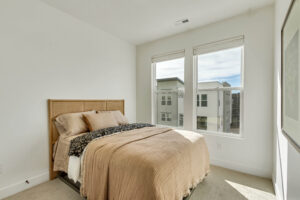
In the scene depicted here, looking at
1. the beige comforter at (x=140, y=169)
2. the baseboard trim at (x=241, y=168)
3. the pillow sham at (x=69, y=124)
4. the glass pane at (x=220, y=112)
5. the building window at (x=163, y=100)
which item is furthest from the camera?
the building window at (x=163, y=100)

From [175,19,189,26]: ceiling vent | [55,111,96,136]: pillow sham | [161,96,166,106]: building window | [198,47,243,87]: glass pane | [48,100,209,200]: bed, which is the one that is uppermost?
[175,19,189,26]: ceiling vent

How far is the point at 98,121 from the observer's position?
2.37m

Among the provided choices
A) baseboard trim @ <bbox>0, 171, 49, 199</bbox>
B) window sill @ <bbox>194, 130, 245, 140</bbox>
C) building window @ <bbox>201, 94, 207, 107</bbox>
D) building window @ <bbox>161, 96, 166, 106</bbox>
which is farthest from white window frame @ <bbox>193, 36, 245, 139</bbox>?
baseboard trim @ <bbox>0, 171, 49, 199</bbox>

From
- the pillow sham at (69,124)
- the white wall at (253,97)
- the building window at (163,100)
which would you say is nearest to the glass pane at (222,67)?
the white wall at (253,97)

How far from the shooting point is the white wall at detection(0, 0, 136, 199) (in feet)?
6.03

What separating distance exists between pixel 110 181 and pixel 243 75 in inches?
101

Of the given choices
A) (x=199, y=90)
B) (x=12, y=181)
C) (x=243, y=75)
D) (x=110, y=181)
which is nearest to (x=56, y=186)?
(x=12, y=181)

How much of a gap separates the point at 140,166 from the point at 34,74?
2035 millimetres

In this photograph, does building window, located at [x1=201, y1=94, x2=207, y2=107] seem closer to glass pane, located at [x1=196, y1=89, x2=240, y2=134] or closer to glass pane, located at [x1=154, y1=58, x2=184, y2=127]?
glass pane, located at [x1=196, y1=89, x2=240, y2=134]

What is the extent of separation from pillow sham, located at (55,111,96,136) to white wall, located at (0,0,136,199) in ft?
0.65

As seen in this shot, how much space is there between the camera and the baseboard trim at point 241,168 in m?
2.27

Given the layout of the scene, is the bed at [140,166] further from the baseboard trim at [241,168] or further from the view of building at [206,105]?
the view of building at [206,105]

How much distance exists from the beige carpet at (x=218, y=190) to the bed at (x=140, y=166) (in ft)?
0.80

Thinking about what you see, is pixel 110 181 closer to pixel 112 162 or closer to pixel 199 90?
pixel 112 162
